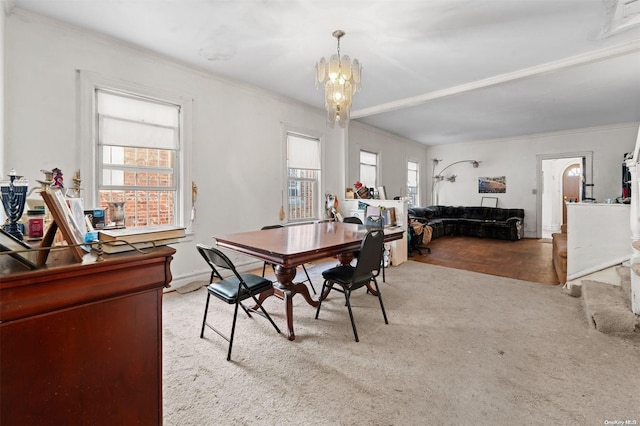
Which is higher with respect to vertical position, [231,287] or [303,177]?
[303,177]

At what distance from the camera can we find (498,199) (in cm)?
780

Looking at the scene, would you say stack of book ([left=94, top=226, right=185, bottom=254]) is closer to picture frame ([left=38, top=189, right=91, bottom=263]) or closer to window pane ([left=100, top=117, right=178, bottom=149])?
picture frame ([left=38, top=189, right=91, bottom=263])

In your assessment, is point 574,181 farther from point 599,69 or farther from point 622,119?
point 599,69

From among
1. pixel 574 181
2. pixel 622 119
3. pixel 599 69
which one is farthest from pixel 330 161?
pixel 574 181

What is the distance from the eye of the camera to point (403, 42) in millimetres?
2908

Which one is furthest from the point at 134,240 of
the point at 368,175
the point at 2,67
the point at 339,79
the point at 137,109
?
the point at 368,175

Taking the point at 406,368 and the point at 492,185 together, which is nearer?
the point at 406,368

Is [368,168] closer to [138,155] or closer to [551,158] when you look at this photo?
[551,158]

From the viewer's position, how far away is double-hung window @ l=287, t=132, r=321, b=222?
478 centimetres

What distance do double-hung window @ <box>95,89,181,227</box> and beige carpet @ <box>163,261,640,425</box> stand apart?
3.95 ft

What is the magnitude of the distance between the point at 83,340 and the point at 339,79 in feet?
8.26

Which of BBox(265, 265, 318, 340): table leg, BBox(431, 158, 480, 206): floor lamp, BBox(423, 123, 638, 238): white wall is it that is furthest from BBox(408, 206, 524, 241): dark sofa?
BBox(265, 265, 318, 340): table leg

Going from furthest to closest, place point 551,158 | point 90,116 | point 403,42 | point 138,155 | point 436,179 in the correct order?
point 436,179, point 551,158, point 138,155, point 403,42, point 90,116

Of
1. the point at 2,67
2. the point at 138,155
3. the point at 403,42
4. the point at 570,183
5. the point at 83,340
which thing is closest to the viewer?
the point at 83,340
